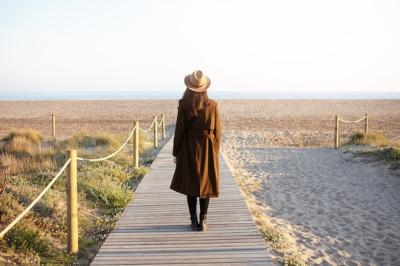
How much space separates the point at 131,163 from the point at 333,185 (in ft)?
15.3

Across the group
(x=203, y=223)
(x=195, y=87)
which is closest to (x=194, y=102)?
(x=195, y=87)

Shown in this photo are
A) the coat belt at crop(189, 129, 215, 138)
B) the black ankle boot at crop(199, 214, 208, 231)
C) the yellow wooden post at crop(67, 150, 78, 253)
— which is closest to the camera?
the yellow wooden post at crop(67, 150, 78, 253)

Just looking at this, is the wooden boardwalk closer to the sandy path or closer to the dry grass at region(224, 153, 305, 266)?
the dry grass at region(224, 153, 305, 266)

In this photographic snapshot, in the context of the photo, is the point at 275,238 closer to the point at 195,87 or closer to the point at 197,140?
the point at 197,140

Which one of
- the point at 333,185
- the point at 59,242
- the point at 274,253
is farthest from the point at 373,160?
the point at 59,242

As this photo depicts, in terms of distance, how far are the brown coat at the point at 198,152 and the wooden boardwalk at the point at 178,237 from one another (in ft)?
1.82

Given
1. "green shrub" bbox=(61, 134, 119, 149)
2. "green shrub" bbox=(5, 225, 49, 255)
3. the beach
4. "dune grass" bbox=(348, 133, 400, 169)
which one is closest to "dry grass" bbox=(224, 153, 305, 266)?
the beach

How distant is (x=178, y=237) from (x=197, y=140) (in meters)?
1.11

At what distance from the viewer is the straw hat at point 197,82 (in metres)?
4.36

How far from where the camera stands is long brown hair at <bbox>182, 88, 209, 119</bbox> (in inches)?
172

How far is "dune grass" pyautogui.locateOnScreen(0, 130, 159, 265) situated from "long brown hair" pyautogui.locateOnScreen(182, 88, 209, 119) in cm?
187

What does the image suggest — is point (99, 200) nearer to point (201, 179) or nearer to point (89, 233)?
point (89, 233)

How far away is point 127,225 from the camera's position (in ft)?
16.5

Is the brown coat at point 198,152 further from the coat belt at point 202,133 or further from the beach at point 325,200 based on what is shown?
the beach at point 325,200
